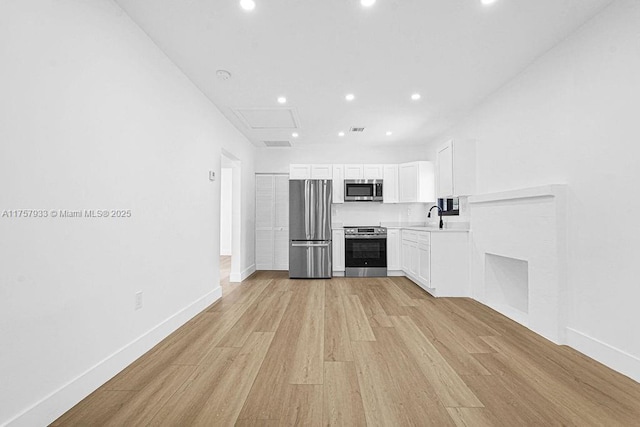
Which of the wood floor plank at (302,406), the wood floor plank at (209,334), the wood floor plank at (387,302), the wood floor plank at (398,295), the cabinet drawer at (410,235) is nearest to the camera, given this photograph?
the wood floor plank at (302,406)

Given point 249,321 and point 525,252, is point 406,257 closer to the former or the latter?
point 525,252

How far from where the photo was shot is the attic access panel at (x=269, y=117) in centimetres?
402

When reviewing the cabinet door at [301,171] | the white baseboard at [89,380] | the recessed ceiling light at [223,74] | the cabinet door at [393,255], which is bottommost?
the white baseboard at [89,380]

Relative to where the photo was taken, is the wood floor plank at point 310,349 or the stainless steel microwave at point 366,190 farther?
the stainless steel microwave at point 366,190

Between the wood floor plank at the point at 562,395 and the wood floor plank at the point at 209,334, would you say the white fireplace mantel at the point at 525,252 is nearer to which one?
the wood floor plank at the point at 562,395

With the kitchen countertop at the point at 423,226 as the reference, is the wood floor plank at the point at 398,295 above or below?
below

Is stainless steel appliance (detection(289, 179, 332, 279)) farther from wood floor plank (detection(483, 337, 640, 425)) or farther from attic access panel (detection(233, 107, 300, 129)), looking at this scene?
wood floor plank (detection(483, 337, 640, 425))

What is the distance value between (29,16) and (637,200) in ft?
12.0

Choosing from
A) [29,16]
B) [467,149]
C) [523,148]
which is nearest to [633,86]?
[523,148]

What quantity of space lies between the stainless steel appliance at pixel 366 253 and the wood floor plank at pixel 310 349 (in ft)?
5.80

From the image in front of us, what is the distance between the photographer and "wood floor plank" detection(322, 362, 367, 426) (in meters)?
1.54

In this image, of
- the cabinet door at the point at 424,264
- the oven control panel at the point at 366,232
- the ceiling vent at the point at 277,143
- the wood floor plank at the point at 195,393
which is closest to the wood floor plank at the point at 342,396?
the wood floor plank at the point at 195,393

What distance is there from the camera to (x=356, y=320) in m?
3.07

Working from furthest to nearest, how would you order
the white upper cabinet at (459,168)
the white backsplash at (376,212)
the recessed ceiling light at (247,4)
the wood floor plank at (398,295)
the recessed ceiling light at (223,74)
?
the white backsplash at (376,212), the white upper cabinet at (459,168), the wood floor plank at (398,295), the recessed ceiling light at (223,74), the recessed ceiling light at (247,4)
